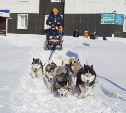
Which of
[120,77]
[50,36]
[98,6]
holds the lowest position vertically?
[120,77]

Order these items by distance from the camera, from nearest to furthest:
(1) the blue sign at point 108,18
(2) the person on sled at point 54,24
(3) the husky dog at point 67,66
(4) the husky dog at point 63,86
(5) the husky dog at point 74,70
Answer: (4) the husky dog at point 63,86, (5) the husky dog at point 74,70, (3) the husky dog at point 67,66, (2) the person on sled at point 54,24, (1) the blue sign at point 108,18

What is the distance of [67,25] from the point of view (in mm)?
30250

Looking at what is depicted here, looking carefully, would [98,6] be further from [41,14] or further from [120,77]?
[120,77]

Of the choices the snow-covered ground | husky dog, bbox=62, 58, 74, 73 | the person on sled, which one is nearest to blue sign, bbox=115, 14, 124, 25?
the snow-covered ground

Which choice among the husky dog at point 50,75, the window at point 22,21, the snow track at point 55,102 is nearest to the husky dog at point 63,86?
the snow track at point 55,102

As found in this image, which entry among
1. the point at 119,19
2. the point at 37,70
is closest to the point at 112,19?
the point at 119,19

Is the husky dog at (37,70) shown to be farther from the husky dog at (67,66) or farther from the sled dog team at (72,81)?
the sled dog team at (72,81)

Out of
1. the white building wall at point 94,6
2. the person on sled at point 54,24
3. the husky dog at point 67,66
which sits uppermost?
the white building wall at point 94,6

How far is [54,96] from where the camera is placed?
8.21 m

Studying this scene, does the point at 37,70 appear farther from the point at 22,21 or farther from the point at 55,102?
the point at 22,21

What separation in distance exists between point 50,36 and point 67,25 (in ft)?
47.6

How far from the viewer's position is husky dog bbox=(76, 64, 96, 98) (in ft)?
25.3

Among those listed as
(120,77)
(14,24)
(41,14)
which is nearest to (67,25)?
(41,14)

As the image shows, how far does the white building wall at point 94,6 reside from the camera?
95.6 feet
